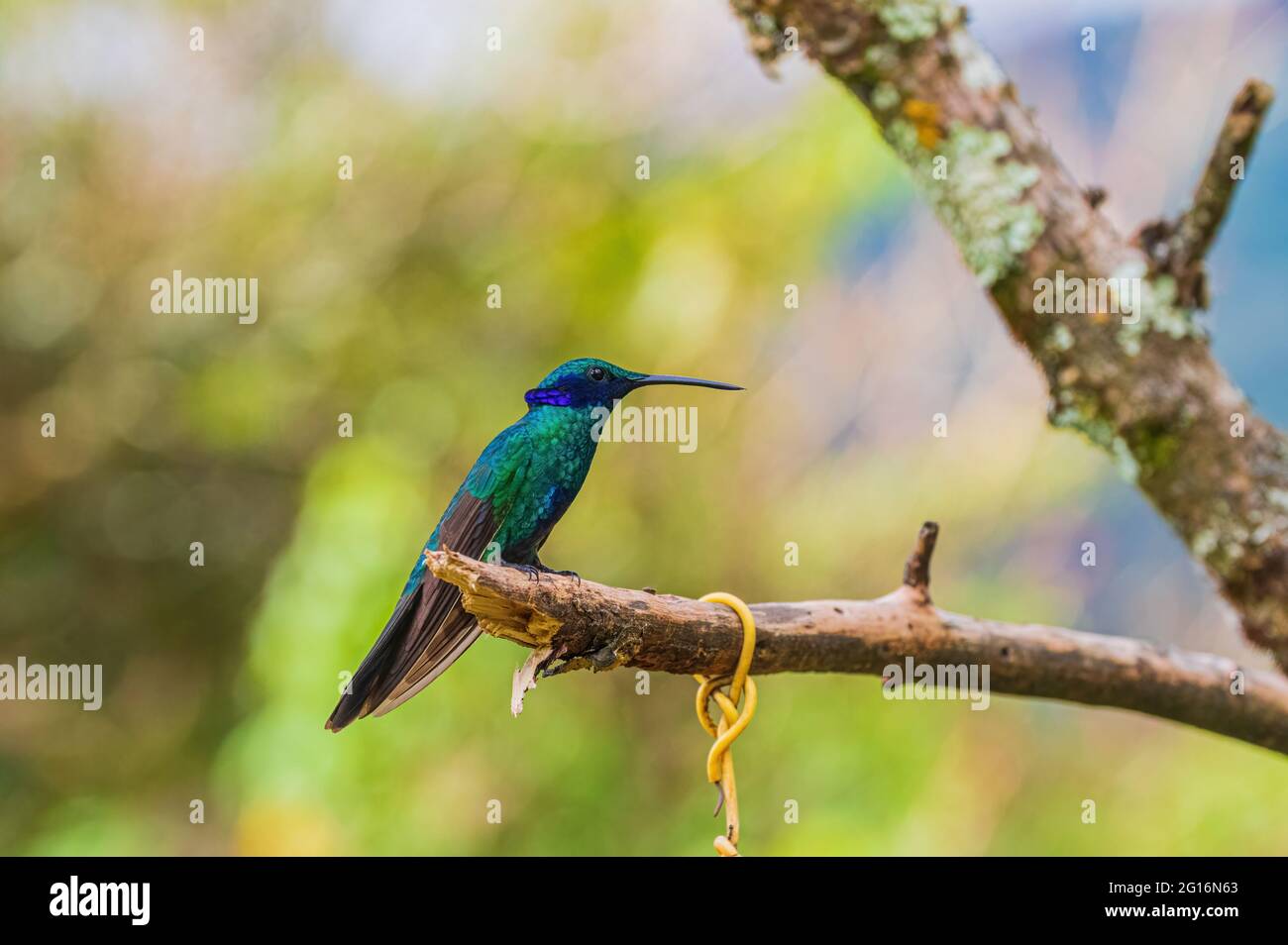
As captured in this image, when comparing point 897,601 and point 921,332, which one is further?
point 921,332

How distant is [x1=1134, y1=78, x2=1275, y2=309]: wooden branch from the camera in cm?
148

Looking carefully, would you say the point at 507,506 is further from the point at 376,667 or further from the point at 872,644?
the point at 872,644

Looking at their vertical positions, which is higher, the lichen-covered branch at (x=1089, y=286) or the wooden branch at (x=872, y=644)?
the lichen-covered branch at (x=1089, y=286)

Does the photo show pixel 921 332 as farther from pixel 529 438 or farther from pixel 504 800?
pixel 529 438

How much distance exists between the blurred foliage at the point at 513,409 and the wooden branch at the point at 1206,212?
2250 mm

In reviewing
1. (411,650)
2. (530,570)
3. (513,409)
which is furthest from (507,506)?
(513,409)

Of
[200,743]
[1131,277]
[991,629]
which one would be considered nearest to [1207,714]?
[991,629]

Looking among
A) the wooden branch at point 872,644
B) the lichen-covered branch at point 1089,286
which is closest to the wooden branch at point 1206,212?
the lichen-covered branch at point 1089,286

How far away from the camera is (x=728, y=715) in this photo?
1.31m

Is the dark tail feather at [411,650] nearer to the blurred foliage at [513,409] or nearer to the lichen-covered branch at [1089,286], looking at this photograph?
the lichen-covered branch at [1089,286]

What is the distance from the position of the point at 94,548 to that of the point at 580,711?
1.93 meters

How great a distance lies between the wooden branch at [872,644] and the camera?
3.91ft

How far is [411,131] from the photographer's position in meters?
3.98

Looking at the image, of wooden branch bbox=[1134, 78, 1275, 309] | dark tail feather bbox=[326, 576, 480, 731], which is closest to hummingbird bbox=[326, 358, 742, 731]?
dark tail feather bbox=[326, 576, 480, 731]
